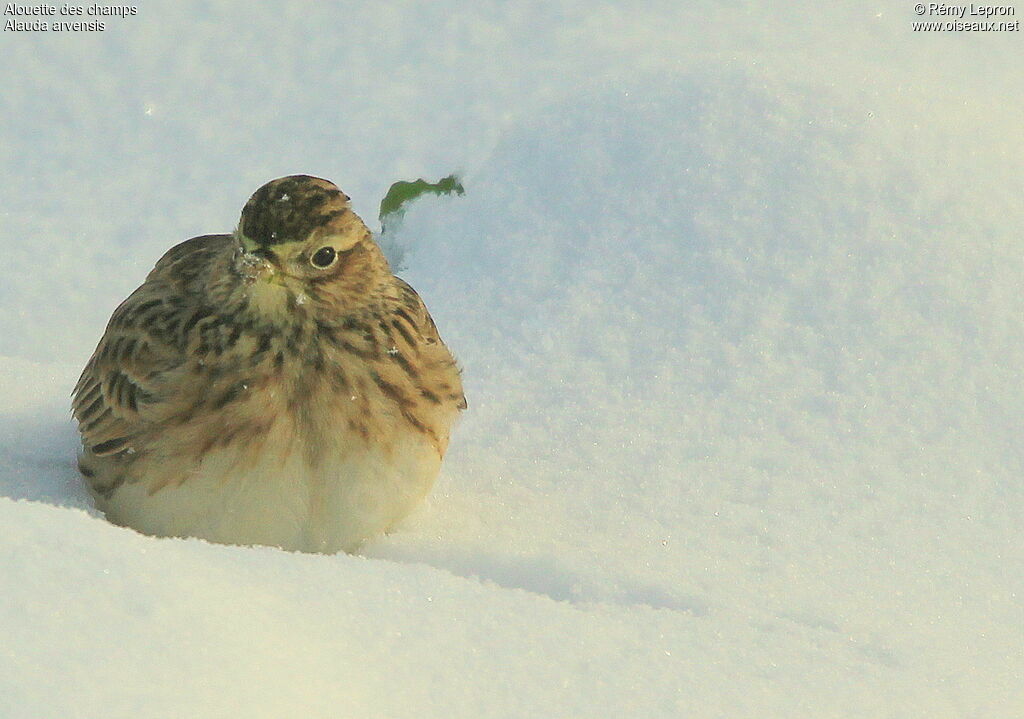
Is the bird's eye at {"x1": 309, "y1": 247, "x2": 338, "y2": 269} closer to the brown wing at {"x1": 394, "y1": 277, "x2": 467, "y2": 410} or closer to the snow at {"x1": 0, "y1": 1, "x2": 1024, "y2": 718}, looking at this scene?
the brown wing at {"x1": 394, "y1": 277, "x2": 467, "y2": 410}

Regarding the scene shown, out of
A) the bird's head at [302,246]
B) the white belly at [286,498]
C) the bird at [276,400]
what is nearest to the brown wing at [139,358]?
the bird at [276,400]

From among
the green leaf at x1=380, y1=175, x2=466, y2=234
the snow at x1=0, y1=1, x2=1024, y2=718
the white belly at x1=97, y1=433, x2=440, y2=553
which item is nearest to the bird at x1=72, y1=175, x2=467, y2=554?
the white belly at x1=97, y1=433, x2=440, y2=553

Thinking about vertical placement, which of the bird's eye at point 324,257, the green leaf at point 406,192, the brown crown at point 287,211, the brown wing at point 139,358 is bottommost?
the brown wing at point 139,358

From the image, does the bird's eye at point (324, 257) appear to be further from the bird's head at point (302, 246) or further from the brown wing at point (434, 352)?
the brown wing at point (434, 352)

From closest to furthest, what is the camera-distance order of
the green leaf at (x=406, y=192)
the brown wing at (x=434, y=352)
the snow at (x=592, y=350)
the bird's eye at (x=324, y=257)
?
the snow at (x=592, y=350), the bird's eye at (x=324, y=257), the brown wing at (x=434, y=352), the green leaf at (x=406, y=192)

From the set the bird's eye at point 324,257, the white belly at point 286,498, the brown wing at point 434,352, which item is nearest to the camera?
the white belly at point 286,498

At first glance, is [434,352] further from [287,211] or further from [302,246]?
[287,211]

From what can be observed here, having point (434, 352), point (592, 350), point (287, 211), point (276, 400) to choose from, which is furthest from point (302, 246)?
point (592, 350)
